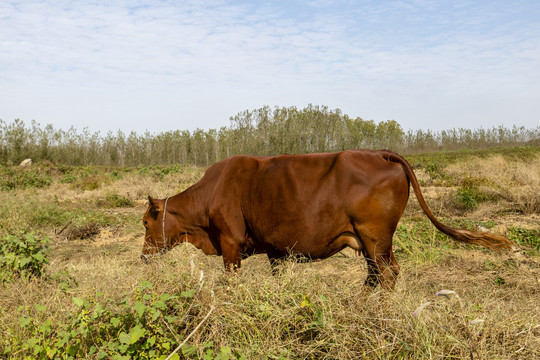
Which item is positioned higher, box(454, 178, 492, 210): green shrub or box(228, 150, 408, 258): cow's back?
box(228, 150, 408, 258): cow's back

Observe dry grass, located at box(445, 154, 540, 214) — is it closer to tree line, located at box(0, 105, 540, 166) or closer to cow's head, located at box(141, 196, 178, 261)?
A: cow's head, located at box(141, 196, 178, 261)

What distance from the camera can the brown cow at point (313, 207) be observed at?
14.3ft

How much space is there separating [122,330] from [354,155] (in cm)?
283

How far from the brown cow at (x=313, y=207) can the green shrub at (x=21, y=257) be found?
1263 millimetres

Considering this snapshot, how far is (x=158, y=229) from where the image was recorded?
18.5 feet

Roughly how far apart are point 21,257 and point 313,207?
328cm

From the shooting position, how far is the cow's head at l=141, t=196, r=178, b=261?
18.3 ft

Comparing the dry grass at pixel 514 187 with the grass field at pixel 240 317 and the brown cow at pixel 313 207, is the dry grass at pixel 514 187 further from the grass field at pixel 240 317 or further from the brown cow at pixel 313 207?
the brown cow at pixel 313 207

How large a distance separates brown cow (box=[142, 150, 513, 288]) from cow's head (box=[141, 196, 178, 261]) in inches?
5.8

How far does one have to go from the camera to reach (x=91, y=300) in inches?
132

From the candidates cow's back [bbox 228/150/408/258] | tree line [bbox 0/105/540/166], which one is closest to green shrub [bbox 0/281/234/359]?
cow's back [bbox 228/150/408/258]

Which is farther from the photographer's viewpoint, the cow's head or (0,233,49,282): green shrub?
the cow's head

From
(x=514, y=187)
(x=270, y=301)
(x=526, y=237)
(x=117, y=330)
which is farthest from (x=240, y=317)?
(x=514, y=187)

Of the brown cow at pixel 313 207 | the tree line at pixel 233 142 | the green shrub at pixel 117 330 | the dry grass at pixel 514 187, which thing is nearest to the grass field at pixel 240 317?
the green shrub at pixel 117 330
